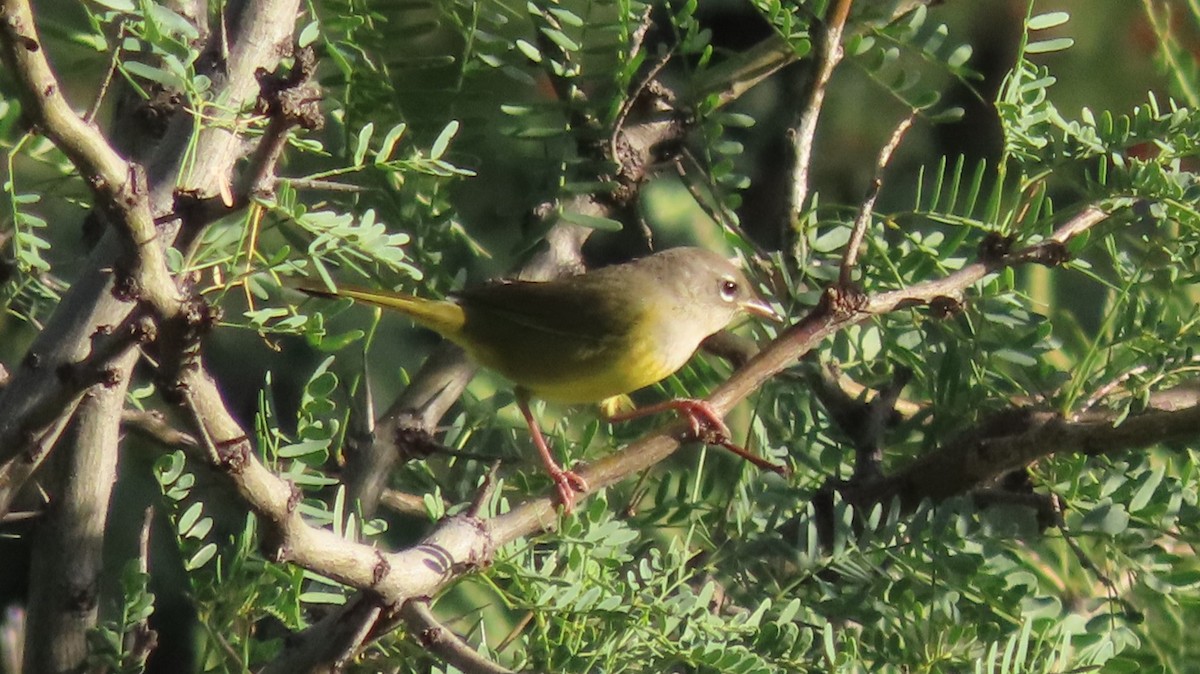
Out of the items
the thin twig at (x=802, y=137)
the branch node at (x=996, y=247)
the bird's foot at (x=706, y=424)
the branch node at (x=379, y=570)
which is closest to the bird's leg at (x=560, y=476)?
the bird's foot at (x=706, y=424)

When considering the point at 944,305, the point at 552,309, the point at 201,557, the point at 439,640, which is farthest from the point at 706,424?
the point at 552,309

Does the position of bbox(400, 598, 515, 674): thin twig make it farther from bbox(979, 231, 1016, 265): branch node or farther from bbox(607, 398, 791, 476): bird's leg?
bbox(979, 231, 1016, 265): branch node

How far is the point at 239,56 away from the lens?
1245mm

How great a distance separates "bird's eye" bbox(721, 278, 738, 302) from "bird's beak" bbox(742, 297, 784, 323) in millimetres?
260

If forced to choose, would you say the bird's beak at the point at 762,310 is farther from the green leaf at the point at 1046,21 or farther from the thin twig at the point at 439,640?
the thin twig at the point at 439,640

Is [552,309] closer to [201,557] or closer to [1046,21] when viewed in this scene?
[1046,21]

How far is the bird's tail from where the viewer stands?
1.53m

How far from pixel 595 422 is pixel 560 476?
0.18m

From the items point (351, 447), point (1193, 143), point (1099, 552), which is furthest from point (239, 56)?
point (1099, 552)

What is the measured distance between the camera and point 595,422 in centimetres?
160

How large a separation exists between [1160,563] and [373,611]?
74 cm

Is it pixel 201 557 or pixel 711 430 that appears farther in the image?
pixel 711 430

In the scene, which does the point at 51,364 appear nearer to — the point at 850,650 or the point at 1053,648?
→ the point at 850,650

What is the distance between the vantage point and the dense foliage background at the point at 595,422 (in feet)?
3.72
